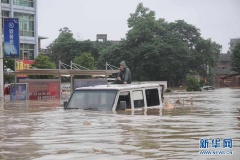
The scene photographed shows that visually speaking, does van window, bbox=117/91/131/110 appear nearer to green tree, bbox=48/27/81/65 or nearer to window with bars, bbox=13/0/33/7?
window with bars, bbox=13/0/33/7

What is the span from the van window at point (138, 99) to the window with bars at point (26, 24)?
4747 cm

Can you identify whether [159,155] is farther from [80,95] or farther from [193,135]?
[80,95]

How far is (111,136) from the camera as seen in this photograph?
8.91 m

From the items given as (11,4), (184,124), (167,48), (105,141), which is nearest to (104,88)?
(184,124)

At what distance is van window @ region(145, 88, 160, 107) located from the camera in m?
13.4

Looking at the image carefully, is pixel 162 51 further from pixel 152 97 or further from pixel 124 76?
pixel 152 97

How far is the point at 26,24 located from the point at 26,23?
120 millimetres

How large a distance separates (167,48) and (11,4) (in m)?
26.0

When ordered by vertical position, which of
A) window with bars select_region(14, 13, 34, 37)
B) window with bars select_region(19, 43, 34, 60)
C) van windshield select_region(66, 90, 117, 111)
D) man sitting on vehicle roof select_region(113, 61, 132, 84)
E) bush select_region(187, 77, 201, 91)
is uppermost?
window with bars select_region(14, 13, 34, 37)

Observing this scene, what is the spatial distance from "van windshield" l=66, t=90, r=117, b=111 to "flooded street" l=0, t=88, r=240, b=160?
0.25 m

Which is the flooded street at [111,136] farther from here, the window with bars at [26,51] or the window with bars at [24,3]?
the window with bars at [26,51]

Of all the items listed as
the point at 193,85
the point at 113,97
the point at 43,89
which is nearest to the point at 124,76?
the point at 113,97

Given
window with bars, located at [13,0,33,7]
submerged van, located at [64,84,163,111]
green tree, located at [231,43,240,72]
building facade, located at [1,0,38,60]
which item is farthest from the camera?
green tree, located at [231,43,240,72]

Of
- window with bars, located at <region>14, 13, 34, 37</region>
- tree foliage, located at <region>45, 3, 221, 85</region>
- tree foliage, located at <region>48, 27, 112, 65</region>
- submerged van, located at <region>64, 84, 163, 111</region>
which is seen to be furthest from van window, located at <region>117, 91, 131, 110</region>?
tree foliage, located at <region>48, 27, 112, 65</region>
